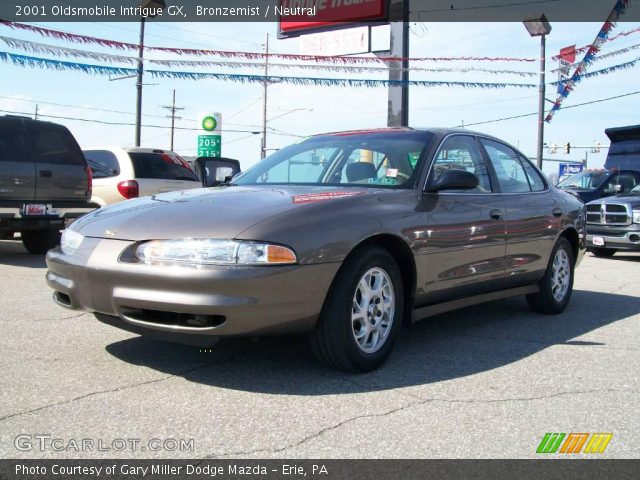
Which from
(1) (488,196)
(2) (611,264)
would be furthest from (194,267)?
(2) (611,264)

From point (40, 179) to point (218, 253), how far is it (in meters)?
6.12

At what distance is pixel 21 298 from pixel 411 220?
142 inches

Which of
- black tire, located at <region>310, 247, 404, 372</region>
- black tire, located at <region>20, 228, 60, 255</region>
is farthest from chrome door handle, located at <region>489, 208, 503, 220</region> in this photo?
black tire, located at <region>20, 228, 60, 255</region>

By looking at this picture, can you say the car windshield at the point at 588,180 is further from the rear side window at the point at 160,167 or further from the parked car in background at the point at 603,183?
the rear side window at the point at 160,167

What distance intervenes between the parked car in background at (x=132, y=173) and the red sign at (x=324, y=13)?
7906mm

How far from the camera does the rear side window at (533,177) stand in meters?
5.72

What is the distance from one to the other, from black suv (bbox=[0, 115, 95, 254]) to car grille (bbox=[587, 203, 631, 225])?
8339 millimetres

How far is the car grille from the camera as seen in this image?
36.1 feet

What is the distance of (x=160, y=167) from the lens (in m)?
9.71

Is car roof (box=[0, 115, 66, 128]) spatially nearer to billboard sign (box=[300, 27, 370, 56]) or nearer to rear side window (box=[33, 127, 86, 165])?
rear side window (box=[33, 127, 86, 165])

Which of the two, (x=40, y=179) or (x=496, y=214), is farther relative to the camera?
(x=40, y=179)

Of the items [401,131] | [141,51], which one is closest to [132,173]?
[141,51]

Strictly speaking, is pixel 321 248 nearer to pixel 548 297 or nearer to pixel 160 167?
pixel 548 297

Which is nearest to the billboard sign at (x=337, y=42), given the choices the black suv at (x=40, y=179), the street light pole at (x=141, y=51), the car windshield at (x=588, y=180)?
the street light pole at (x=141, y=51)
